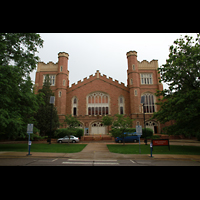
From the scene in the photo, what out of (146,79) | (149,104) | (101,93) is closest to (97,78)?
(101,93)

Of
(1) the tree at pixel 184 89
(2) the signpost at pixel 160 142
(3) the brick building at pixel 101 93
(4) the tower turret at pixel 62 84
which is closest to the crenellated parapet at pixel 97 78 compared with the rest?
(3) the brick building at pixel 101 93

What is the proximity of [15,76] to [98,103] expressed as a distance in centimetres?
2574

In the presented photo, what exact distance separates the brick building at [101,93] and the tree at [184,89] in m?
19.1

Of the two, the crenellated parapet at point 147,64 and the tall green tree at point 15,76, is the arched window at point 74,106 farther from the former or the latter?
the tall green tree at point 15,76

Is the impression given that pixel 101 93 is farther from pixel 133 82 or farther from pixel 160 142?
pixel 160 142

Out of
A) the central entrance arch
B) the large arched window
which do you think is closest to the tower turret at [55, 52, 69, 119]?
the large arched window

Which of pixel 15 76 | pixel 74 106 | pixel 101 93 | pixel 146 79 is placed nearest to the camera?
pixel 15 76

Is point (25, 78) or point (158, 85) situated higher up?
point (158, 85)

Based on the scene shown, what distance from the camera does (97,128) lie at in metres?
34.8

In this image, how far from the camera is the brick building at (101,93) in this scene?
Answer: 3497 centimetres

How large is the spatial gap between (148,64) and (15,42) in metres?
32.6
